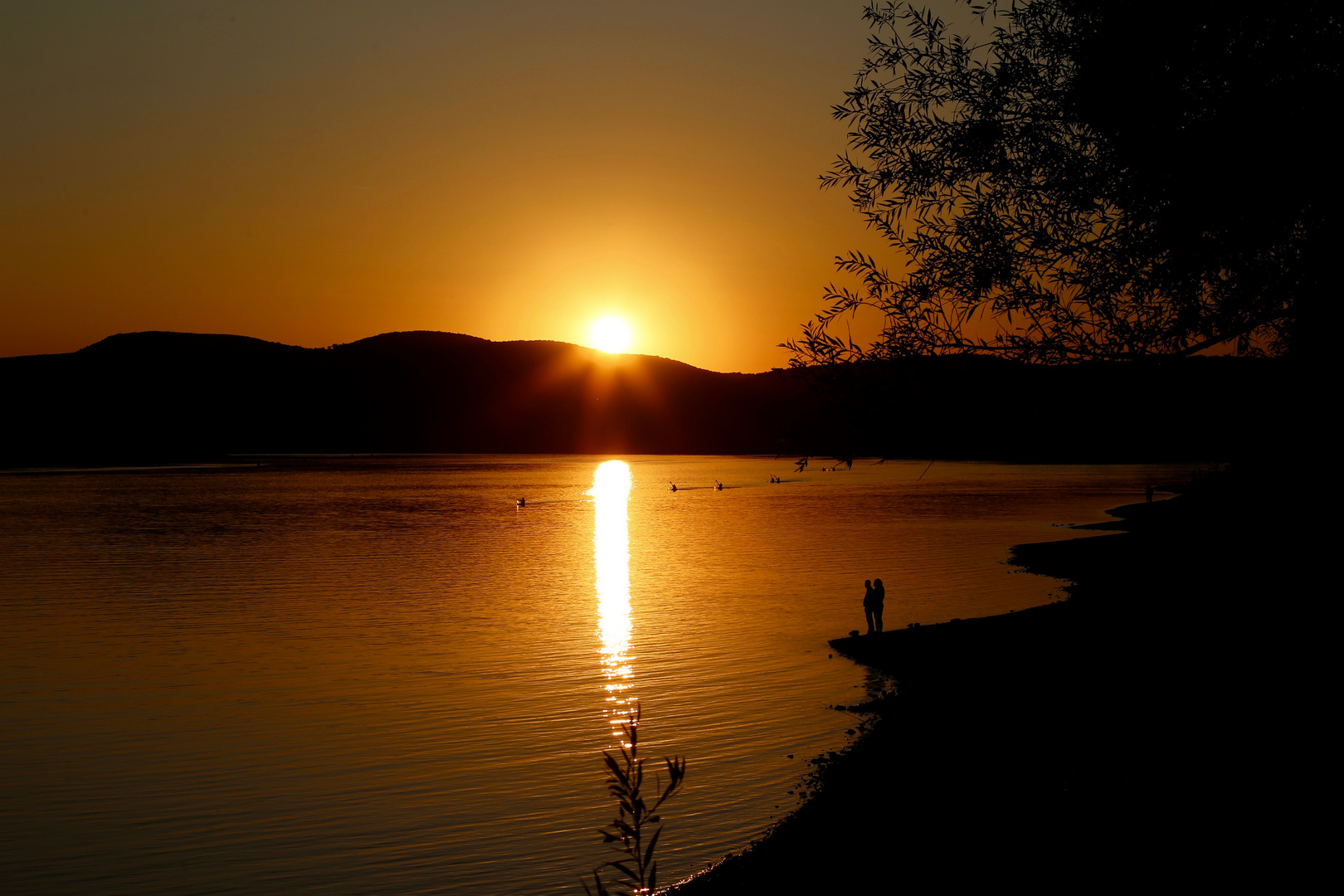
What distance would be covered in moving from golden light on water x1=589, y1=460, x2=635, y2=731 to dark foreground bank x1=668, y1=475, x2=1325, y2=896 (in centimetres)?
631

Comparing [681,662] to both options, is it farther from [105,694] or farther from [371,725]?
[105,694]

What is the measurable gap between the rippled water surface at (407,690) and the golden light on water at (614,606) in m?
0.19

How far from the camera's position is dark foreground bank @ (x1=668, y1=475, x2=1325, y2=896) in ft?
29.7

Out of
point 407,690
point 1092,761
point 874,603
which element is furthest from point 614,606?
point 1092,761

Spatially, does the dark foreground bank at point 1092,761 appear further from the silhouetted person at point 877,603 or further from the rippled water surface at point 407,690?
the silhouetted person at point 877,603

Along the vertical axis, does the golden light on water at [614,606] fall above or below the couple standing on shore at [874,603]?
below

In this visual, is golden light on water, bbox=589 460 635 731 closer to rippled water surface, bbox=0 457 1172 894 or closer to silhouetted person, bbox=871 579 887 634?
rippled water surface, bbox=0 457 1172 894

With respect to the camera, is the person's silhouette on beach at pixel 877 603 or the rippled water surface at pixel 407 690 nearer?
the rippled water surface at pixel 407 690

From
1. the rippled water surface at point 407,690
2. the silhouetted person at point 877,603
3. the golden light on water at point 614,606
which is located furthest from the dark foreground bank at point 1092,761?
the golden light on water at point 614,606

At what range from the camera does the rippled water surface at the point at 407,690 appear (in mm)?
13797

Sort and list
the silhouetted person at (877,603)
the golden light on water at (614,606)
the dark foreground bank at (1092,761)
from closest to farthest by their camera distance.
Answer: the dark foreground bank at (1092,761) → the golden light on water at (614,606) → the silhouetted person at (877,603)

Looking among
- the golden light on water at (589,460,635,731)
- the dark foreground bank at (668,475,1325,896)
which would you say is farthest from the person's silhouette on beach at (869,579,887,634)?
the golden light on water at (589,460,635,731)

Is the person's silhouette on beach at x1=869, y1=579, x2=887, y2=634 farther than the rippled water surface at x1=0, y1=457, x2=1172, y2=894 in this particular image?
Yes

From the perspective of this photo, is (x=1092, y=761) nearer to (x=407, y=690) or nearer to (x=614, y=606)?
(x=407, y=690)
